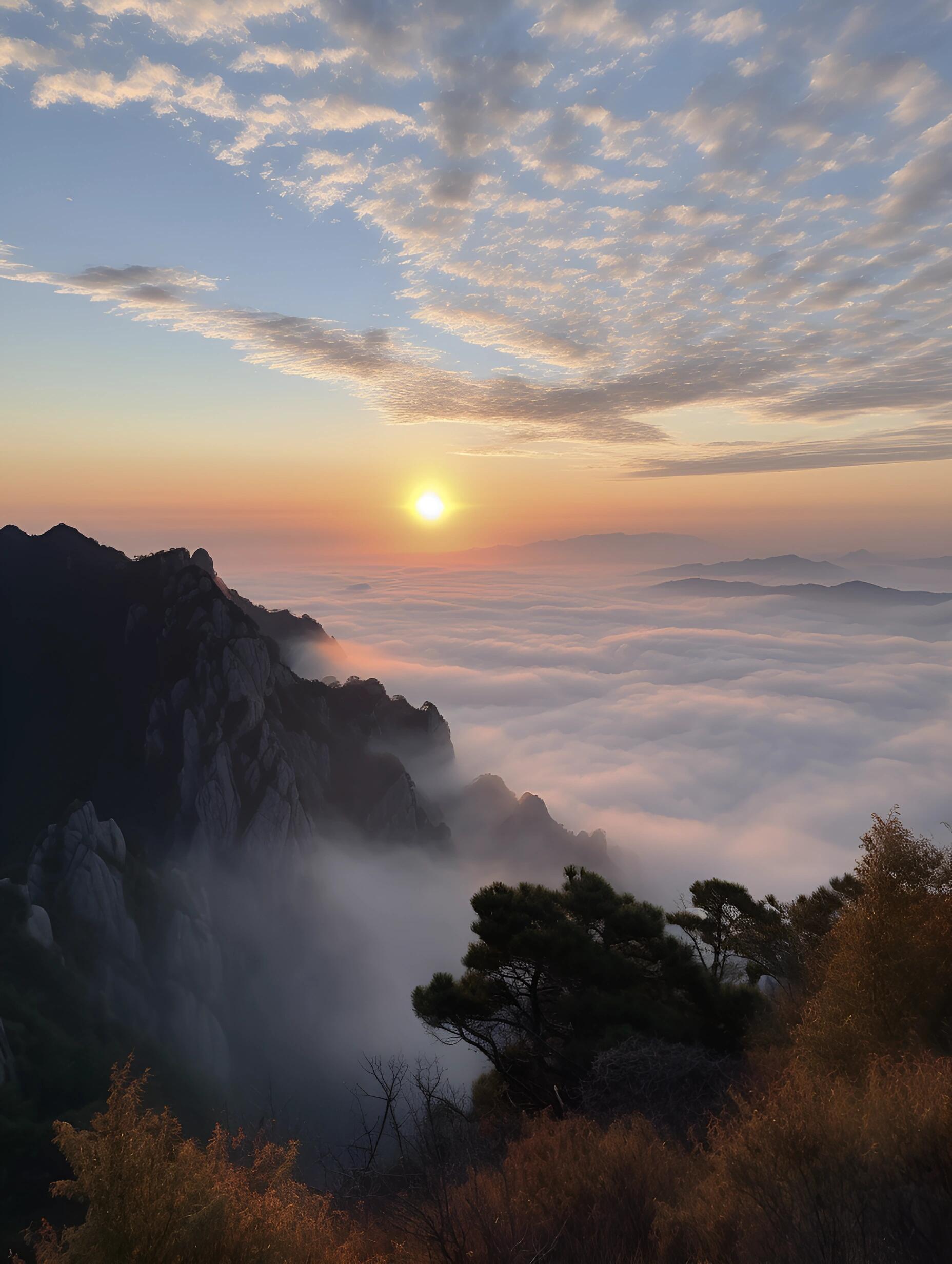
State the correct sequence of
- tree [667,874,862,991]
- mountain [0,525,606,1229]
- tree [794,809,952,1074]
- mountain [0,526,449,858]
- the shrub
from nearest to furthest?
the shrub, tree [794,809,952,1074], tree [667,874,862,991], mountain [0,525,606,1229], mountain [0,526,449,858]

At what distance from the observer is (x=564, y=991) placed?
979 inches

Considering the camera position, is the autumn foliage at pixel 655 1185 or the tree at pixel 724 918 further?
the tree at pixel 724 918

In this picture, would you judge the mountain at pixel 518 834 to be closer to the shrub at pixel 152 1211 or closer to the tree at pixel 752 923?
the tree at pixel 752 923

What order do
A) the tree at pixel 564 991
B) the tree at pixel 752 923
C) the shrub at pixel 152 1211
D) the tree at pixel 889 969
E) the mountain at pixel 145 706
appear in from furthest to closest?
1. the mountain at pixel 145 706
2. the tree at pixel 752 923
3. the tree at pixel 564 991
4. the tree at pixel 889 969
5. the shrub at pixel 152 1211

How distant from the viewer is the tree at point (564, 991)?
22922 mm

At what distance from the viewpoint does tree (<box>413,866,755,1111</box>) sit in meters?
22.9

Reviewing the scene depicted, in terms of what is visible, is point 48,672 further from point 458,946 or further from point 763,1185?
point 763,1185

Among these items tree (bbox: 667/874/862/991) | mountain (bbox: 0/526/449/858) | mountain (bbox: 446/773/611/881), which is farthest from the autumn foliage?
mountain (bbox: 446/773/611/881)

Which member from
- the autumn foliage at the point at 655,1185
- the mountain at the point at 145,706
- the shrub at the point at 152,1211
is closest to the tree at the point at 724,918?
the autumn foliage at the point at 655,1185

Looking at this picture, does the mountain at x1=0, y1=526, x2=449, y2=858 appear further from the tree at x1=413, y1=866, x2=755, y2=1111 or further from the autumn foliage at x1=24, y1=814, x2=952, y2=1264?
the autumn foliage at x1=24, y1=814, x2=952, y2=1264

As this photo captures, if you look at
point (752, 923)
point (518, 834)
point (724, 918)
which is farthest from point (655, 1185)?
point (518, 834)

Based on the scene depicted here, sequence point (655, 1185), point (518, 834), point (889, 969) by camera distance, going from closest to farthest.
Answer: point (655, 1185) → point (889, 969) → point (518, 834)

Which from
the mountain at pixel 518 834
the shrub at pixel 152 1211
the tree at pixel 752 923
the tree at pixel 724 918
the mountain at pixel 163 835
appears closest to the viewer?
the shrub at pixel 152 1211

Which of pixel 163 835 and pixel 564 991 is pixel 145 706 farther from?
pixel 564 991
